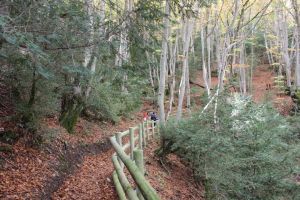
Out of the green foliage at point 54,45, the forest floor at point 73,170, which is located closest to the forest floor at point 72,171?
the forest floor at point 73,170

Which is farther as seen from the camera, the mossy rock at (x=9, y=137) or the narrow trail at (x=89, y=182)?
the mossy rock at (x=9, y=137)

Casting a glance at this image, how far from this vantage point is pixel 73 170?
332 inches

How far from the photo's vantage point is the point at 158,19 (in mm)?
7566

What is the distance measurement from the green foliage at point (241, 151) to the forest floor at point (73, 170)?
1.13 m

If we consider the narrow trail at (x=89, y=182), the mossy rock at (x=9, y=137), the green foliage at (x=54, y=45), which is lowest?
the narrow trail at (x=89, y=182)

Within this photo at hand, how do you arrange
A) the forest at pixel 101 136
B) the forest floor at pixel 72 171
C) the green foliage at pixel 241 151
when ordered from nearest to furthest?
1. the forest at pixel 101 136
2. the forest floor at pixel 72 171
3. the green foliage at pixel 241 151

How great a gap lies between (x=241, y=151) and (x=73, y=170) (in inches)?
172

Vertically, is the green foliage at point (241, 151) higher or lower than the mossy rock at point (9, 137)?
lower

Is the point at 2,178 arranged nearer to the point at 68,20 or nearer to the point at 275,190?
the point at 68,20

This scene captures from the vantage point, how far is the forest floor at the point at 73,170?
6.59 m

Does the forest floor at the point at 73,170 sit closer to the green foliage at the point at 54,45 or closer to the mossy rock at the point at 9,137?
the mossy rock at the point at 9,137

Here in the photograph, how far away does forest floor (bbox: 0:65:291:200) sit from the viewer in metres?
6.59

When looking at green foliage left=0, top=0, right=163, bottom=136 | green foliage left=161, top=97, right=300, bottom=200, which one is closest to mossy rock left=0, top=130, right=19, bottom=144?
green foliage left=0, top=0, right=163, bottom=136

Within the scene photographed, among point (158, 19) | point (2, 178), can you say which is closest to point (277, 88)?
point (158, 19)
